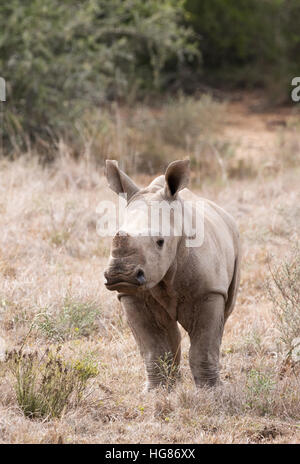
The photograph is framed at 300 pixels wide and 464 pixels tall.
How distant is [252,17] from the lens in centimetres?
1839

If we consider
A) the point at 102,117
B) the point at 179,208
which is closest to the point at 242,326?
the point at 179,208

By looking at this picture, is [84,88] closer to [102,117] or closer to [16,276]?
[102,117]

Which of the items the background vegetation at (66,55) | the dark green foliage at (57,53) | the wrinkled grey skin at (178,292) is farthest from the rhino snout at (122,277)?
the dark green foliage at (57,53)

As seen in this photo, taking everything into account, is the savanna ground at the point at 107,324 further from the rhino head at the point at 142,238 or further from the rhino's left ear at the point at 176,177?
the rhino's left ear at the point at 176,177

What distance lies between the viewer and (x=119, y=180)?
4.81 m

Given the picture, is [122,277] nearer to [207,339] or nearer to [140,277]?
[140,277]

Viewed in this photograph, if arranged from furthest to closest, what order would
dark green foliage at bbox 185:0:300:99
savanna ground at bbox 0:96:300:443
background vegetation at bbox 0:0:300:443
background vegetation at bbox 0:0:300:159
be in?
dark green foliage at bbox 185:0:300:99 < background vegetation at bbox 0:0:300:159 < background vegetation at bbox 0:0:300:443 < savanna ground at bbox 0:96:300:443

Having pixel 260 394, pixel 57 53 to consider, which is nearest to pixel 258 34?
pixel 57 53

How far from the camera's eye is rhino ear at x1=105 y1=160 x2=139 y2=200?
4.75 meters

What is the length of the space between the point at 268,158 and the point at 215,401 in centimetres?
840

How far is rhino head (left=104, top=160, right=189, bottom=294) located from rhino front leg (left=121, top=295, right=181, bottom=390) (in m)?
0.51

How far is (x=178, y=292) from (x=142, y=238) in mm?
692

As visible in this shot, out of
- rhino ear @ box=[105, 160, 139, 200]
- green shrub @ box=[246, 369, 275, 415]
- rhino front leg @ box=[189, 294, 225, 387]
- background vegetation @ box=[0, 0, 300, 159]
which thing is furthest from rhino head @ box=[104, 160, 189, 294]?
background vegetation @ box=[0, 0, 300, 159]

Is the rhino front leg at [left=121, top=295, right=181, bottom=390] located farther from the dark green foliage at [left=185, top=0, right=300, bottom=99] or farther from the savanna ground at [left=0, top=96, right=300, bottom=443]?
the dark green foliage at [left=185, top=0, right=300, bottom=99]
